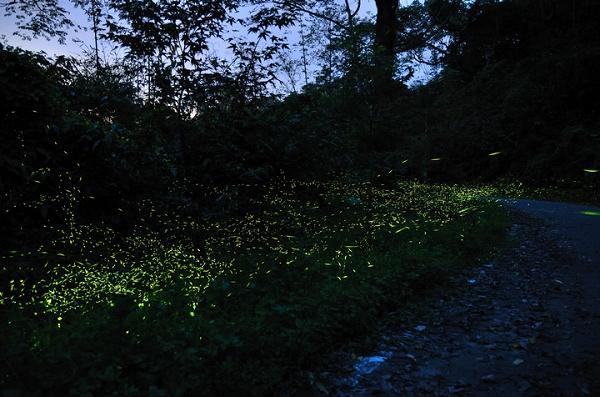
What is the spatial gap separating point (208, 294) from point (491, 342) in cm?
344

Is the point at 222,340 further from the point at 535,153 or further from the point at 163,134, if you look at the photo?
the point at 535,153

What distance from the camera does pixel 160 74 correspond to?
25.7ft

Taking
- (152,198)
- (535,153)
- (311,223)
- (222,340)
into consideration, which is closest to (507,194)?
(535,153)

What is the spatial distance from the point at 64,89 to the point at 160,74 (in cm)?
238

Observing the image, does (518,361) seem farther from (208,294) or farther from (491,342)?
(208,294)

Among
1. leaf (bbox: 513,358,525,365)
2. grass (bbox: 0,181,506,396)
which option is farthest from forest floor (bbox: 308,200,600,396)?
grass (bbox: 0,181,506,396)

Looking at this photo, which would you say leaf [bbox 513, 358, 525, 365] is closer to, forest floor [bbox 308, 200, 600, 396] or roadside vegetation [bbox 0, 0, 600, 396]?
forest floor [bbox 308, 200, 600, 396]

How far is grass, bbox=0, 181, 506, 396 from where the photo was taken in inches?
124

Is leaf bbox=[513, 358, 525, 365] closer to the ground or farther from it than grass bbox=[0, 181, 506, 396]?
closer to the ground

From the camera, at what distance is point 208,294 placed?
4.72m

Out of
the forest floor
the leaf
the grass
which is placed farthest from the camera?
the leaf

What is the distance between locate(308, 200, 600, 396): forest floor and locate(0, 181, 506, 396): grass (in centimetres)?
35

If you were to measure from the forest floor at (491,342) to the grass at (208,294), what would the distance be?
0.35 metres

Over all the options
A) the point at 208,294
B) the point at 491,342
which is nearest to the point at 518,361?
the point at 491,342
